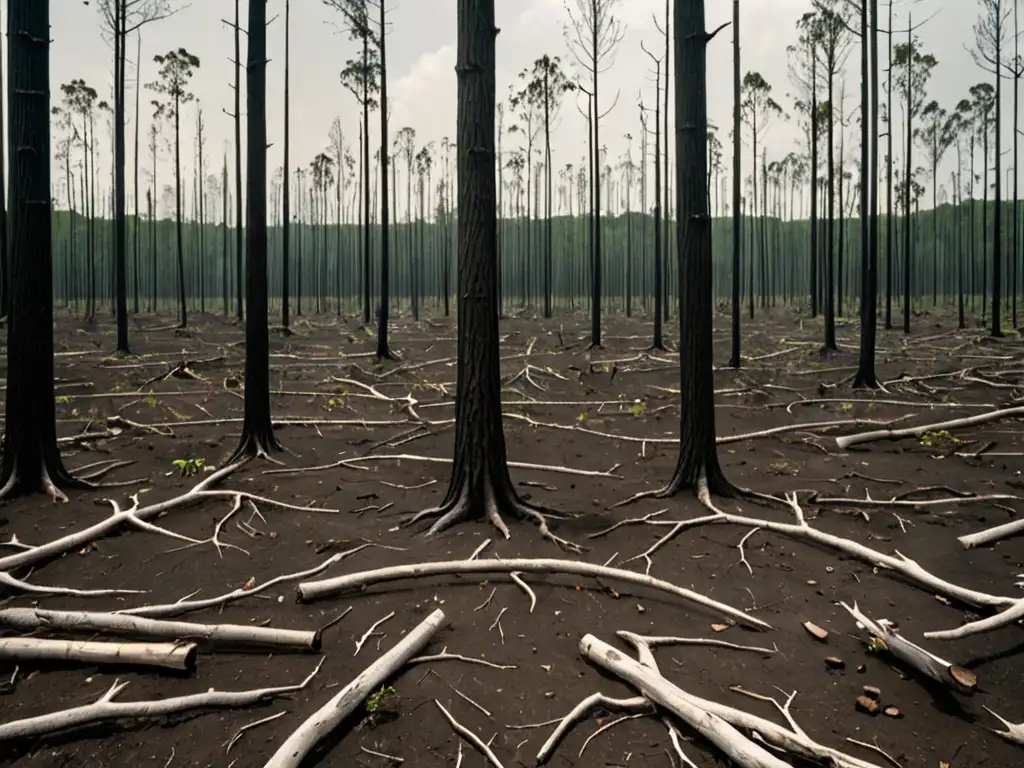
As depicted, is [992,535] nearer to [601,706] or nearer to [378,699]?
[601,706]

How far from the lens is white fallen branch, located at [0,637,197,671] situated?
2684mm

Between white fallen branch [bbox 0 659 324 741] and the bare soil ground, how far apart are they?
4 centimetres

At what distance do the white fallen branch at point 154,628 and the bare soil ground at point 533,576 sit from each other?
7 centimetres

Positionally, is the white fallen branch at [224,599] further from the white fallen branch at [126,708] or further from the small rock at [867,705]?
the small rock at [867,705]

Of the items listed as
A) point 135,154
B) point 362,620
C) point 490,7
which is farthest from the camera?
point 135,154

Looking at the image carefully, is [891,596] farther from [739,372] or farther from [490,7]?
[739,372]

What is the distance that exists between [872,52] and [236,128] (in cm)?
914

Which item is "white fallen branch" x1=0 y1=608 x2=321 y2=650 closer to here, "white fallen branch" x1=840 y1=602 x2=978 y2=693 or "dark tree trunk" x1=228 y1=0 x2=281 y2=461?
"white fallen branch" x1=840 y1=602 x2=978 y2=693

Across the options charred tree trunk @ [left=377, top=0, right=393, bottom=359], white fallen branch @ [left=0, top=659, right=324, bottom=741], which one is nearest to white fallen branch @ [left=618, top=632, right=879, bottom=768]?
white fallen branch @ [left=0, top=659, right=324, bottom=741]

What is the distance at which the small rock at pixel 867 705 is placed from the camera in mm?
2438

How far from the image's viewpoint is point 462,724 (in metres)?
2.37

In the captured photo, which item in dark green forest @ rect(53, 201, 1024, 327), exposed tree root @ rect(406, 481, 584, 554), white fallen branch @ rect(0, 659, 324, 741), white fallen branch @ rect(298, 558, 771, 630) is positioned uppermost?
dark green forest @ rect(53, 201, 1024, 327)

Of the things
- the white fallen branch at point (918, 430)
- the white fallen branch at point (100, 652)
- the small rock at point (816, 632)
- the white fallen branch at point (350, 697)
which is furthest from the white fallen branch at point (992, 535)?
the white fallen branch at point (100, 652)

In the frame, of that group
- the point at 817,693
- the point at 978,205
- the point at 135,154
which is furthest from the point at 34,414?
the point at 978,205
